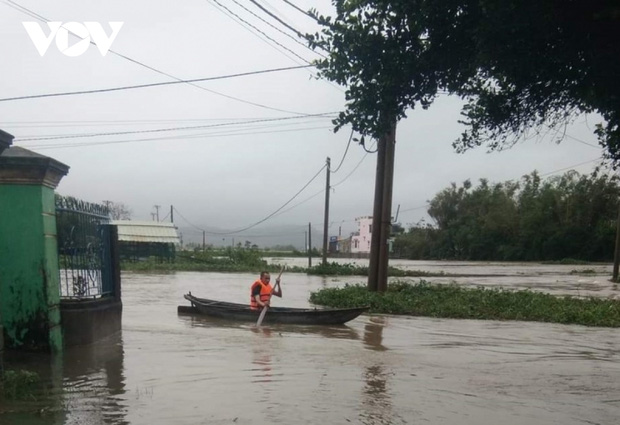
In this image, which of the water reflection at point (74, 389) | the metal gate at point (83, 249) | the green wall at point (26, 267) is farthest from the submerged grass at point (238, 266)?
the green wall at point (26, 267)

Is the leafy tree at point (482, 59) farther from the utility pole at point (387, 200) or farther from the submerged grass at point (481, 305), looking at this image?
the utility pole at point (387, 200)

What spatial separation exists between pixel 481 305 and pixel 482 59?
16.2 m

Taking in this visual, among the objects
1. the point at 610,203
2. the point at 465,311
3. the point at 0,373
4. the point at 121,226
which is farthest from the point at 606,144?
the point at 610,203

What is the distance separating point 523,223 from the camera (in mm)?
72375

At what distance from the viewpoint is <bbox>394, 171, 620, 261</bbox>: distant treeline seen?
67.2m

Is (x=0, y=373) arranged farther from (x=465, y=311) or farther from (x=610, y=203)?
(x=610, y=203)

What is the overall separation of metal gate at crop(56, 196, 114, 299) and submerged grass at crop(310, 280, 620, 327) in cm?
1053

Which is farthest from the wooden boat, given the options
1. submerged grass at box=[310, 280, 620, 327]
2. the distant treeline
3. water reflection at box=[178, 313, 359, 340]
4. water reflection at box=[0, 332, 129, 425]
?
the distant treeline

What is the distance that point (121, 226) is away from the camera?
52.3 m

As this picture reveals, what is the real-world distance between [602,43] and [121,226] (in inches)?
1967

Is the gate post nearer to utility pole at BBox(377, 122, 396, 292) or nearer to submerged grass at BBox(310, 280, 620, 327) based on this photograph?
submerged grass at BBox(310, 280, 620, 327)

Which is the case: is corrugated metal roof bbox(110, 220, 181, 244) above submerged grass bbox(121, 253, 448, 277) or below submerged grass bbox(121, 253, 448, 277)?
above

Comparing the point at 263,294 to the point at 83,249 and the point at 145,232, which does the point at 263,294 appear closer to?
the point at 83,249

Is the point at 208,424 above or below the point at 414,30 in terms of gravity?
below
